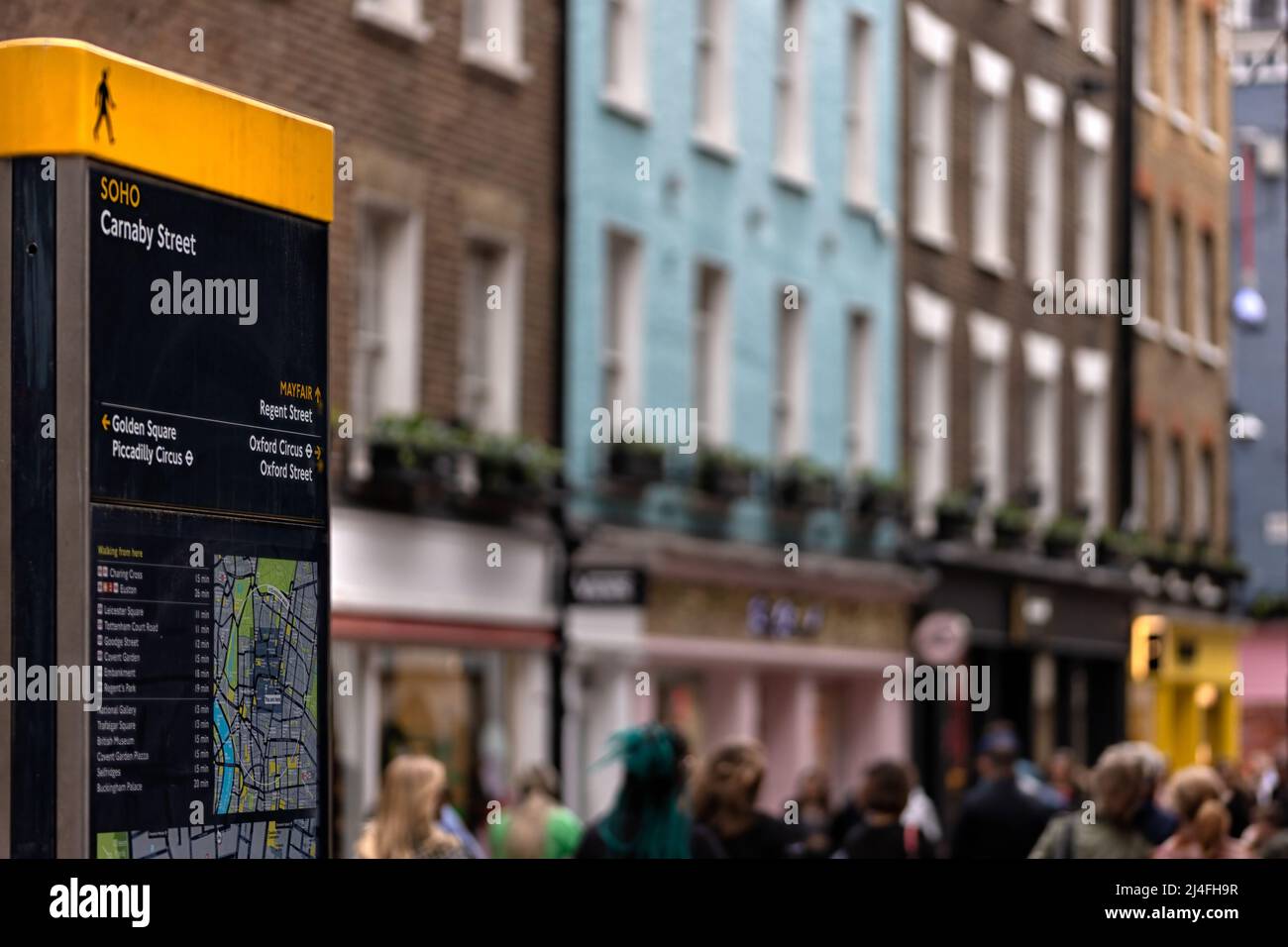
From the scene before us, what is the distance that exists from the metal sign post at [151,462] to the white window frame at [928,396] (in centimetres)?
2932

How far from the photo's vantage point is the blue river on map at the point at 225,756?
566cm

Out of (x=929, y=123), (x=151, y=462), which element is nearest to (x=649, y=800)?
(x=151, y=462)

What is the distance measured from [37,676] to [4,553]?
0.75 ft

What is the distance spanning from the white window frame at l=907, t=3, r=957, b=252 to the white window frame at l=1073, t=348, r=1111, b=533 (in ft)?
19.3

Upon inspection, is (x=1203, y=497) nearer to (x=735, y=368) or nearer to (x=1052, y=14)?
(x=1052, y=14)

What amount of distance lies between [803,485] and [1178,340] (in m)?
13.5

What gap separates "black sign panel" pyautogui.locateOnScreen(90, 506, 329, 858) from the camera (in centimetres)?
531

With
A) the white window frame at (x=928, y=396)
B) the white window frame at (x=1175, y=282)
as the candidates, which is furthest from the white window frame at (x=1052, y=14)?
the white window frame at (x=928, y=396)

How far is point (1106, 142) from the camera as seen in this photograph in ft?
138

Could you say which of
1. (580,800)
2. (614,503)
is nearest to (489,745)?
Result: (580,800)

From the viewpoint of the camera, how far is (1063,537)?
39.2 m

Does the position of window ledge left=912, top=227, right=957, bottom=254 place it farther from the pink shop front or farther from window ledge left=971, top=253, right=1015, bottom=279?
the pink shop front

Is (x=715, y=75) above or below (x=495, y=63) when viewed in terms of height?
above

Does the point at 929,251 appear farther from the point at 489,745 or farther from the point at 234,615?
the point at 234,615
